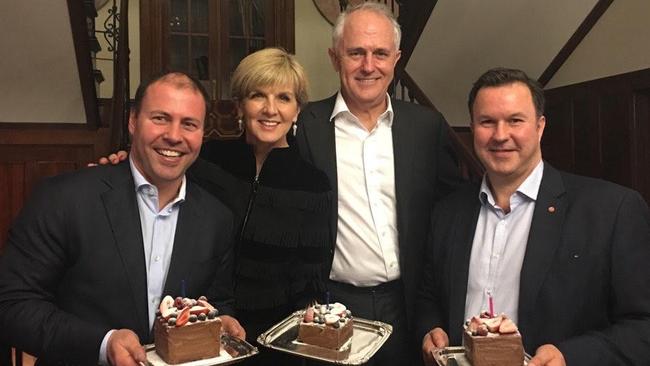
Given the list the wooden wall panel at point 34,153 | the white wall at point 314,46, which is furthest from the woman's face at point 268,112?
the white wall at point 314,46

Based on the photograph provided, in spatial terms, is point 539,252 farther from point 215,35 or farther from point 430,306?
point 215,35

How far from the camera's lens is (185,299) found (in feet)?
5.43

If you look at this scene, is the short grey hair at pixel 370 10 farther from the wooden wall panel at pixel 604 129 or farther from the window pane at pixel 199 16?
the window pane at pixel 199 16

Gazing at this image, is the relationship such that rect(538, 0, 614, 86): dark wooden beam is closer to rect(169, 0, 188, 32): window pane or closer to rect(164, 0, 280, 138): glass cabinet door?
rect(164, 0, 280, 138): glass cabinet door

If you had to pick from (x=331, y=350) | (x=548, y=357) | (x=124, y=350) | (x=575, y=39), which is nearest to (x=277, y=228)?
(x=331, y=350)

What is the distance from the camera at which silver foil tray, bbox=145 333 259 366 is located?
155 cm

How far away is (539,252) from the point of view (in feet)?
5.49

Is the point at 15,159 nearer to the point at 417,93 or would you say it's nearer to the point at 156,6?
the point at 156,6

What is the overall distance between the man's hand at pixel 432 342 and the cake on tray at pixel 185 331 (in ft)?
2.20

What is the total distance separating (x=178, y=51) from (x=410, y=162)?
4794 mm

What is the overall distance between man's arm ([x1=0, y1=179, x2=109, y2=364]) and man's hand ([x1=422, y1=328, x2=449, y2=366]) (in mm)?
994

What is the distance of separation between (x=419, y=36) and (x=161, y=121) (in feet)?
13.6

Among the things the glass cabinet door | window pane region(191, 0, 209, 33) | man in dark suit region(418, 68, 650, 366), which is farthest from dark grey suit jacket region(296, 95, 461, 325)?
window pane region(191, 0, 209, 33)

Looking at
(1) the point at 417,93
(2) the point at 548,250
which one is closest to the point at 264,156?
(2) the point at 548,250
